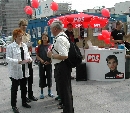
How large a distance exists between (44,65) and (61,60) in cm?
183

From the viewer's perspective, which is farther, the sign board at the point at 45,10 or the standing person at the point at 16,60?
the sign board at the point at 45,10

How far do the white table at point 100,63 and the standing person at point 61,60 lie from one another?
12.1ft

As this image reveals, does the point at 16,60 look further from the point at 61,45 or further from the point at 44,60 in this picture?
the point at 61,45

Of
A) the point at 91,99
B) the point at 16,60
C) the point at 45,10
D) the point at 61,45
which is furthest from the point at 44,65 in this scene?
the point at 45,10

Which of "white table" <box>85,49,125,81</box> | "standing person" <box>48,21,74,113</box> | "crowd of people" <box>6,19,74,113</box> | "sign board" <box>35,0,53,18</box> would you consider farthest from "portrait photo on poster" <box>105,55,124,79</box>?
"sign board" <box>35,0,53,18</box>

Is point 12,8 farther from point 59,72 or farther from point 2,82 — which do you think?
point 59,72

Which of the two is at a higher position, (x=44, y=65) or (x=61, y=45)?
(x=61, y=45)

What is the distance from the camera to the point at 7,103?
5.70m

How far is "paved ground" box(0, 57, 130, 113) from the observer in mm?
5070

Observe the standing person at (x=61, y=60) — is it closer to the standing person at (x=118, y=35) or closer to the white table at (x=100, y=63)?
the white table at (x=100, y=63)

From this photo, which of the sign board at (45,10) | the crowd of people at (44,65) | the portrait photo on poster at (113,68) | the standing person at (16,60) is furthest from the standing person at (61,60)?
the sign board at (45,10)

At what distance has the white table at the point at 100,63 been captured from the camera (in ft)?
25.1

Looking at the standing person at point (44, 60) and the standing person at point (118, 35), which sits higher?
the standing person at point (118, 35)

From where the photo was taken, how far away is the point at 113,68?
766 cm
